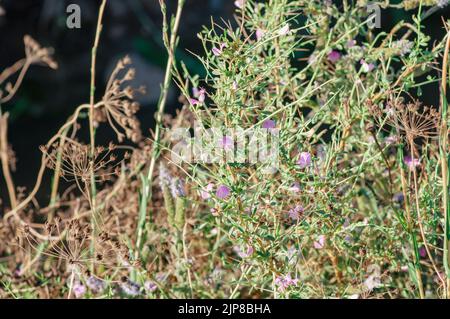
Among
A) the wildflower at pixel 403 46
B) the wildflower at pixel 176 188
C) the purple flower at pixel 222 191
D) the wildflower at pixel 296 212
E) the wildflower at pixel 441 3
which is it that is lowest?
the wildflower at pixel 296 212

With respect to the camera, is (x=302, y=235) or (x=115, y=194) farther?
(x=115, y=194)

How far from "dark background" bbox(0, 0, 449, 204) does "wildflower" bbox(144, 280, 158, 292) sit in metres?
1.94

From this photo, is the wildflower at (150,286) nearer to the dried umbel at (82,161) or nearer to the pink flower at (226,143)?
the dried umbel at (82,161)

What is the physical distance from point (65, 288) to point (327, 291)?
589 mm

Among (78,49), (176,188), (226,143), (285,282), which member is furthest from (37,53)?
(78,49)

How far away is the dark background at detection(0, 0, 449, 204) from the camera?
3.90 metres

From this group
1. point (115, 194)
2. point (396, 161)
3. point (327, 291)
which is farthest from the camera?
point (115, 194)

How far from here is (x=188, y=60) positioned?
3811mm

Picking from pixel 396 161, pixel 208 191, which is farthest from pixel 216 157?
pixel 396 161

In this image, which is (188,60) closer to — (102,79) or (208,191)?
(102,79)

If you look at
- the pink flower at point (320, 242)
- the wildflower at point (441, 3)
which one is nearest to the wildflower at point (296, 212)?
the pink flower at point (320, 242)

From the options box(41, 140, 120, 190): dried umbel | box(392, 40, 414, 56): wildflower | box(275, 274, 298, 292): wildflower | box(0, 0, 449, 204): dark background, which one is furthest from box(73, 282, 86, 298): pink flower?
box(0, 0, 449, 204): dark background

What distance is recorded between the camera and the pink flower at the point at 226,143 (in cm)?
143

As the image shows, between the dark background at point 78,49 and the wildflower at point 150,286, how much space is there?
194 cm
